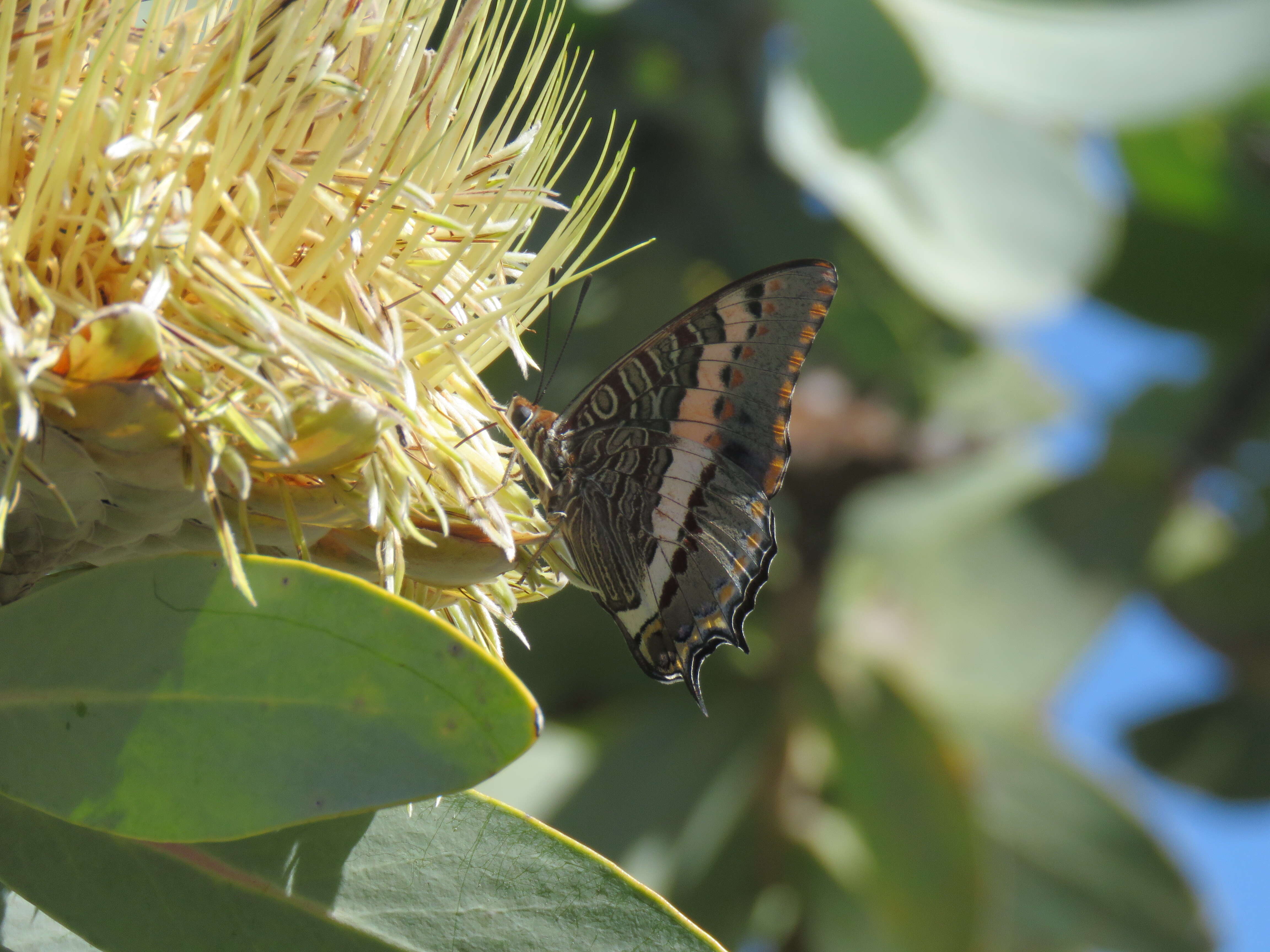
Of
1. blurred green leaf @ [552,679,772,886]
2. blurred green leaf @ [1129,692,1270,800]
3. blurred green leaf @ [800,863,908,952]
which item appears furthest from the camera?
blurred green leaf @ [1129,692,1270,800]

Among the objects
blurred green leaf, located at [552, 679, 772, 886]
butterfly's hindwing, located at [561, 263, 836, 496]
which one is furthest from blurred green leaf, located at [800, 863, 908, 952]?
butterfly's hindwing, located at [561, 263, 836, 496]

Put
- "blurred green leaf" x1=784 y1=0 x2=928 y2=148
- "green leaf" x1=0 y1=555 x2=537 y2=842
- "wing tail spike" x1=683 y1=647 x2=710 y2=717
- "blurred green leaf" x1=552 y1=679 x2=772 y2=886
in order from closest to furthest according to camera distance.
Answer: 1. "green leaf" x1=0 y1=555 x2=537 y2=842
2. "wing tail spike" x1=683 y1=647 x2=710 y2=717
3. "blurred green leaf" x1=784 y1=0 x2=928 y2=148
4. "blurred green leaf" x1=552 y1=679 x2=772 y2=886

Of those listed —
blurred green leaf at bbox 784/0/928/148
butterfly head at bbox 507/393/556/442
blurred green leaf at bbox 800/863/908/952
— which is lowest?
blurred green leaf at bbox 800/863/908/952

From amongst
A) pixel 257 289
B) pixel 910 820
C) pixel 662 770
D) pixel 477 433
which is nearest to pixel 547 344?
pixel 477 433

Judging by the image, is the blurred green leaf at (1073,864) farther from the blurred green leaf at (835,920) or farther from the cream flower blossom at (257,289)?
the cream flower blossom at (257,289)

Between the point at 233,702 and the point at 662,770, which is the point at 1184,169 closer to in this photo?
the point at 662,770

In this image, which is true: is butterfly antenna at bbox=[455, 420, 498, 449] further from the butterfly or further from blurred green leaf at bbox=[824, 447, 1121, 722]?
blurred green leaf at bbox=[824, 447, 1121, 722]

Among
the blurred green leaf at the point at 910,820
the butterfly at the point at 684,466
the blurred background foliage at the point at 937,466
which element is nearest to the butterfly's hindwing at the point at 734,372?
the butterfly at the point at 684,466
